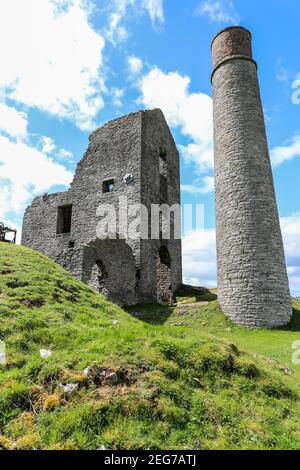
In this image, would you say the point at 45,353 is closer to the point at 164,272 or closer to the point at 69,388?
the point at 69,388

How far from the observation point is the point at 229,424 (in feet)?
14.2

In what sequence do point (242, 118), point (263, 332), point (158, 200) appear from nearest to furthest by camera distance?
point (263, 332)
point (242, 118)
point (158, 200)

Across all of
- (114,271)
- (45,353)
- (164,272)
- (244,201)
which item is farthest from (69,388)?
(164,272)

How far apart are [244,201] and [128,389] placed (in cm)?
1150

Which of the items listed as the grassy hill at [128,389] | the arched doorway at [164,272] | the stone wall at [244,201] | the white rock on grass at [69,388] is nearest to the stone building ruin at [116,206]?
the arched doorway at [164,272]

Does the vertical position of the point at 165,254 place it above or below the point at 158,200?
below

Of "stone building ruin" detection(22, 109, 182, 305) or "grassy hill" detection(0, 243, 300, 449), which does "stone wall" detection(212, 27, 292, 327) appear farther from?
"grassy hill" detection(0, 243, 300, 449)

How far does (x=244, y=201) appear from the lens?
1454 cm

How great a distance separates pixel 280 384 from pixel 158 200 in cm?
1658

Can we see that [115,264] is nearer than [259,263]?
No

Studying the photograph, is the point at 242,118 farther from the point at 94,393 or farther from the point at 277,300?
the point at 94,393

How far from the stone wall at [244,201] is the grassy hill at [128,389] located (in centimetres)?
613

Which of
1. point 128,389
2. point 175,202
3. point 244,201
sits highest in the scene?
point 175,202
